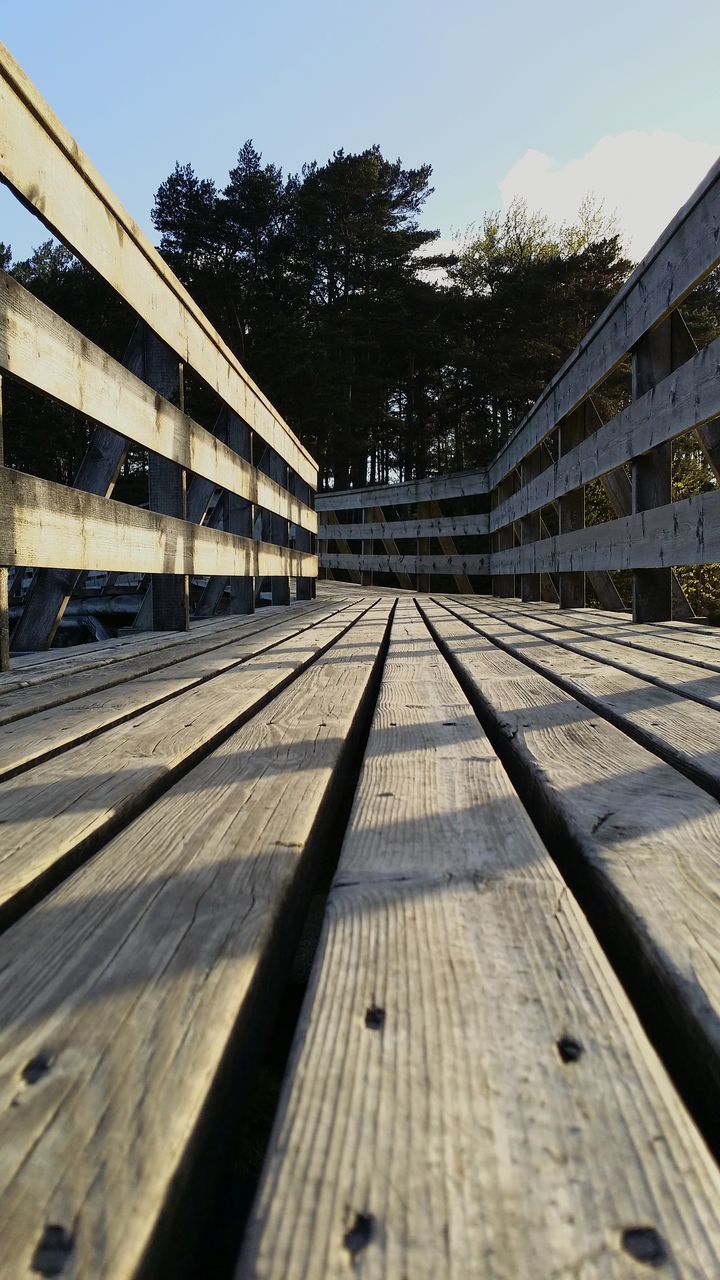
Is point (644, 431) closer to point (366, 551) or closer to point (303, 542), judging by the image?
point (303, 542)

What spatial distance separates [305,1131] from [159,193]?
23.9 metres

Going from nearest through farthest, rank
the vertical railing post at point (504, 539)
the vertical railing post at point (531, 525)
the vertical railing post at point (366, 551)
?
the vertical railing post at point (531, 525), the vertical railing post at point (504, 539), the vertical railing post at point (366, 551)

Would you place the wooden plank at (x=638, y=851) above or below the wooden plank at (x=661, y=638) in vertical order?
below

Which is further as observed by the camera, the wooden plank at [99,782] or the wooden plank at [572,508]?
the wooden plank at [572,508]

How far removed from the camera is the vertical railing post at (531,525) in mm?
6414

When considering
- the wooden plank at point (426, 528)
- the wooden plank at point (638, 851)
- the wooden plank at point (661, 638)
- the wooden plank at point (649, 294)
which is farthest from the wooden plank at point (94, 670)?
the wooden plank at point (426, 528)

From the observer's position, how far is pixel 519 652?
2598mm

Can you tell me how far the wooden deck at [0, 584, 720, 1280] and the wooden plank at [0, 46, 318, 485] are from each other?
1502 mm

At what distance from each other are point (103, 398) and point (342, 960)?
211 cm

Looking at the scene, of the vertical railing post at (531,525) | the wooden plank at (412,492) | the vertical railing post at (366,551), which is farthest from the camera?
the vertical railing post at (366,551)

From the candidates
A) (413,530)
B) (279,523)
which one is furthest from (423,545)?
(279,523)

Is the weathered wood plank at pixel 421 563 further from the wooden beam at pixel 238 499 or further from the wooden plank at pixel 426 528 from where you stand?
the wooden beam at pixel 238 499

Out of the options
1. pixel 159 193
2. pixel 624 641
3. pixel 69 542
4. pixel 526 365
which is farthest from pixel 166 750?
pixel 159 193

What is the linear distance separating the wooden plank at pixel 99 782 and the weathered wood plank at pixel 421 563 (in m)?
8.96
